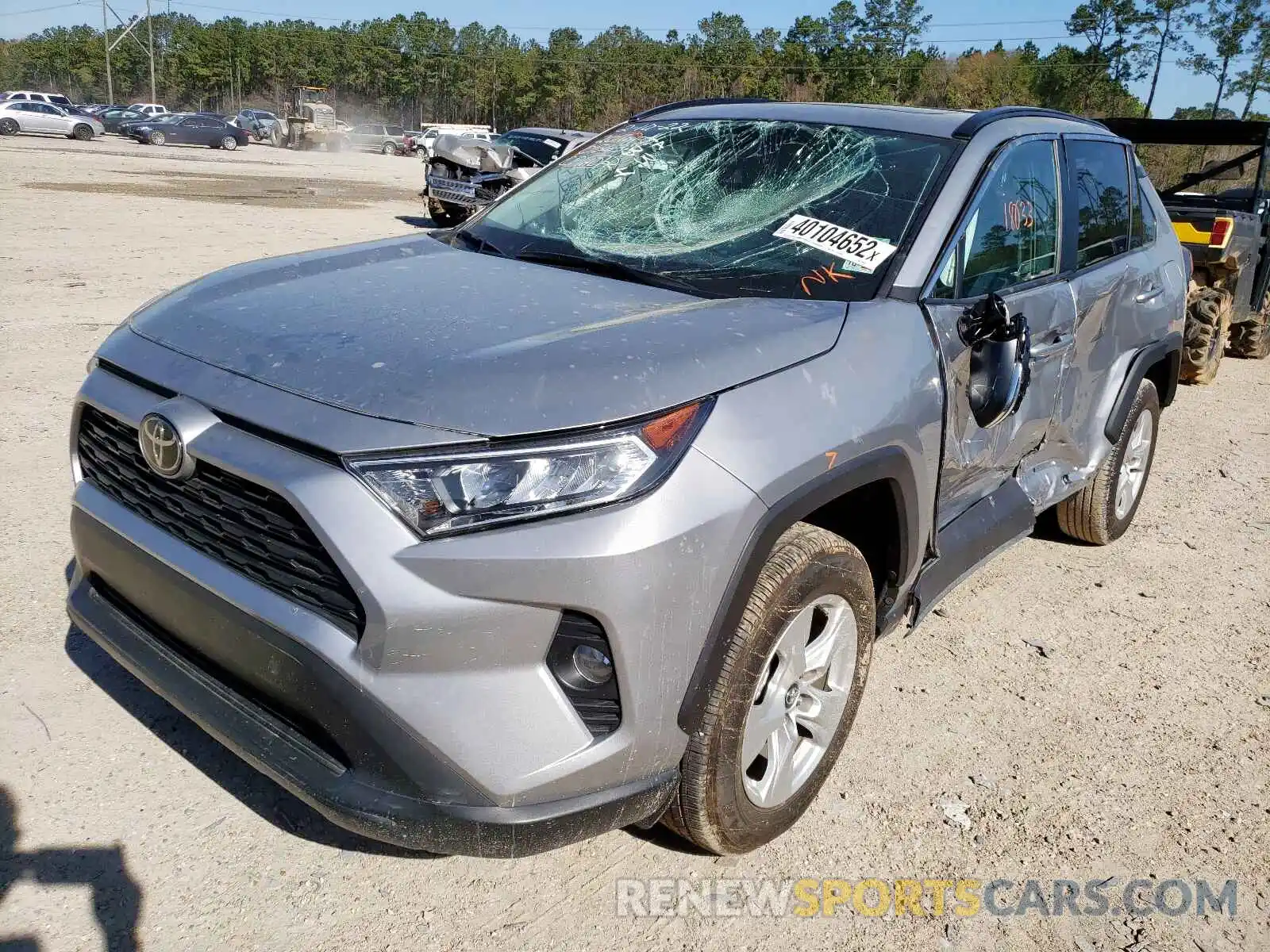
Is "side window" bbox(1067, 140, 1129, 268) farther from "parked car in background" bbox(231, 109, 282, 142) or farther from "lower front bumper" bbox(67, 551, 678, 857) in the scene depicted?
"parked car in background" bbox(231, 109, 282, 142)

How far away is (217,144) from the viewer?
46.7 metres

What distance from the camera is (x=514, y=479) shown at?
1961 mm

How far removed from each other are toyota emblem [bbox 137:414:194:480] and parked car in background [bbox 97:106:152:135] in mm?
53877

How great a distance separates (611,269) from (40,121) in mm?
47661

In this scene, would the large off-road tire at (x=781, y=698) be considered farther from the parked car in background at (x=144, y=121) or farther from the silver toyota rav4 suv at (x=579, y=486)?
the parked car in background at (x=144, y=121)

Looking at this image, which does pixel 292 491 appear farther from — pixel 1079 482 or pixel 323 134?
pixel 323 134

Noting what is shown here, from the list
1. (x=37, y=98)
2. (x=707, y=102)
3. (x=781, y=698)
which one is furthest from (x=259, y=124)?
(x=781, y=698)

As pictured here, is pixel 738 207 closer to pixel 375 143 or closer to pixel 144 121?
pixel 144 121

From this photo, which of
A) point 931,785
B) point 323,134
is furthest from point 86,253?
point 323,134

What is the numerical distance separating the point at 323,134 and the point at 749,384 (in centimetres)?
5954

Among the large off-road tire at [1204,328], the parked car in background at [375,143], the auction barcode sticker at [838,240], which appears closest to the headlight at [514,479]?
the auction barcode sticker at [838,240]

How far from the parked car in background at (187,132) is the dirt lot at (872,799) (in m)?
46.4

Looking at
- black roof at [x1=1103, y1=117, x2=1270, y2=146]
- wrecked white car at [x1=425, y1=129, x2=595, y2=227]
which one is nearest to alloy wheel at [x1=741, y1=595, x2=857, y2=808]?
black roof at [x1=1103, y1=117, x2=1270, y2=146]

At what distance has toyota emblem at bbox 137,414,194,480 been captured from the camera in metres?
2.14
